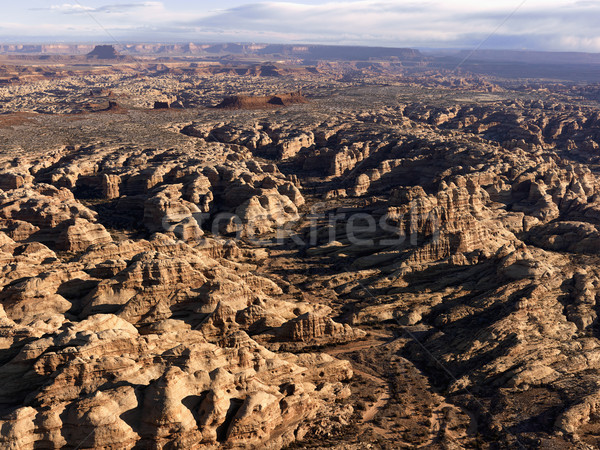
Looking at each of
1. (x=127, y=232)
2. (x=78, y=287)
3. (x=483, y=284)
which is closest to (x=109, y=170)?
(x=127, y=232)

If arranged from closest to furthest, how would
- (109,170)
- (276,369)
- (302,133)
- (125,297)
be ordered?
(276,369) < (125,297) < (109,170) < (302,133)

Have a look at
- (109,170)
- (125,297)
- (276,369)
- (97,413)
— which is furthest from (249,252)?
(109,170)

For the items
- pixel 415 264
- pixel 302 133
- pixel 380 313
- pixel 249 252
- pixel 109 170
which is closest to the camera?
pixel 380 313

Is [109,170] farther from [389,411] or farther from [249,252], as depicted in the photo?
[389,411]

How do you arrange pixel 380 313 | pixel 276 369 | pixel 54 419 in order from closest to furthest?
pixel 54 419 → pixel 276 369 → pixel 380 313

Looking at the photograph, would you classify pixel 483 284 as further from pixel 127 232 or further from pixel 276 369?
pixel 127 232

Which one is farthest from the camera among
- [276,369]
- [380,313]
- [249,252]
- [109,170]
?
[109,170]

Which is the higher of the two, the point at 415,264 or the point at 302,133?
the point at 302,133

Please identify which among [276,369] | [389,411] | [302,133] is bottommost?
[389,411]

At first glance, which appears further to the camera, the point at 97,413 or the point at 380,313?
the point at 380,313
